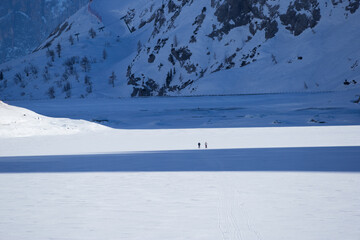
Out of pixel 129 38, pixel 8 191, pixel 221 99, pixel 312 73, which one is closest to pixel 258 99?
pixel 221 99

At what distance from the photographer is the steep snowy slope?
63.8 ft

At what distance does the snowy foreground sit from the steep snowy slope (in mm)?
3943

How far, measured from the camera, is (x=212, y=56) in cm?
6300

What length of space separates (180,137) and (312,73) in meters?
33.5

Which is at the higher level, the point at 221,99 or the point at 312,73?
the point at 312,73

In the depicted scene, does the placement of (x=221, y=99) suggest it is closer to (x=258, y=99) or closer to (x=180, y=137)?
(x=258, y=99)

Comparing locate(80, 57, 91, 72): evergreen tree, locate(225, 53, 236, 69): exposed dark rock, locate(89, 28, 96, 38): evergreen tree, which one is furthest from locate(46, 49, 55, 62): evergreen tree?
locate(225, 53, 236, 69): exposed dark rock

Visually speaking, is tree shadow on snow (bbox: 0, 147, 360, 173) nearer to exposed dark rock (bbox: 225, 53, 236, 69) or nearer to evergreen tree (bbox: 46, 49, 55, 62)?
exposed dark rock (bbox: 225, 53, 236, 69)

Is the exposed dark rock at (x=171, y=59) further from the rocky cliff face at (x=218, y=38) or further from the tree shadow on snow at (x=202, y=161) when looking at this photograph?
the tree shadow on snow at (x=202, y=161)

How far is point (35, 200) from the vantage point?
249 inches

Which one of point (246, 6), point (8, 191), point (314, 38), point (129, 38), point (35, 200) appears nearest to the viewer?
point (35, 200)

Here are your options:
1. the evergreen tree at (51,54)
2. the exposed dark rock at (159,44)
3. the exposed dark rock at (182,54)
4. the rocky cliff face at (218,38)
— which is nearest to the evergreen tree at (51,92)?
the evergreen tree at (51,54)

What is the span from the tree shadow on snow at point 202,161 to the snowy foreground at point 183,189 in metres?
0.02

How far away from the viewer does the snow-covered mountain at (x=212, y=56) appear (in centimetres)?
4901
